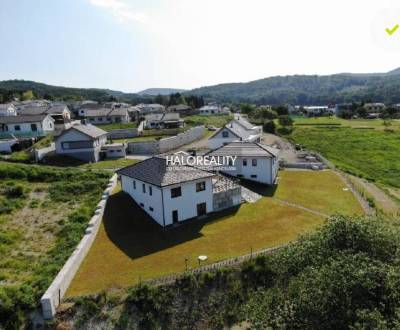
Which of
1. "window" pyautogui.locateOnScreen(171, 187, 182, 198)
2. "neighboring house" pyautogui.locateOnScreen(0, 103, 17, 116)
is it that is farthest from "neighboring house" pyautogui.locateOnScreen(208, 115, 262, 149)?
"neighboring house" pyautogui.locateOnScreen(0, 103, 17, 116)

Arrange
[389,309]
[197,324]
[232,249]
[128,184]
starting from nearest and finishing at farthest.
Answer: [389,309]
[197,324]
[232,249]
[128,184]

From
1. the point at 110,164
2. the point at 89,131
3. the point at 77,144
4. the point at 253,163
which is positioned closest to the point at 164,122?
the point at 89,131

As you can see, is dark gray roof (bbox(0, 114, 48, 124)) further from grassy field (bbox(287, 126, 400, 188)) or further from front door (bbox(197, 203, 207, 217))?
grassy field (bbox(287, 126, 400, 188))

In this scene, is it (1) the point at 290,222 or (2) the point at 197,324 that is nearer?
(2) the point at 197,324

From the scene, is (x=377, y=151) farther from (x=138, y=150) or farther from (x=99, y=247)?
(x=99, y=247)

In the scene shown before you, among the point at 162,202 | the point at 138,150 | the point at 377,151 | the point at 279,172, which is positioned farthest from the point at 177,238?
the point at 377,151

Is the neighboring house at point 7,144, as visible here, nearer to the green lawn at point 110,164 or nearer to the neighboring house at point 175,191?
the green lawn at point 110,164

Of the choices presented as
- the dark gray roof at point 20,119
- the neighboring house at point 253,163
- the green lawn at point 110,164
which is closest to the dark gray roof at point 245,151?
the neighboring house at point 253,163

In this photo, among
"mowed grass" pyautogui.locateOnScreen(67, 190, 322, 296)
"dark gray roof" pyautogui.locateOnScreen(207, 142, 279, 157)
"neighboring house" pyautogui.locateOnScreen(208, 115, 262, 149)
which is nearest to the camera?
"mowed grass" pyautogui.locateOnScreen(67, 190, 322, 296)
